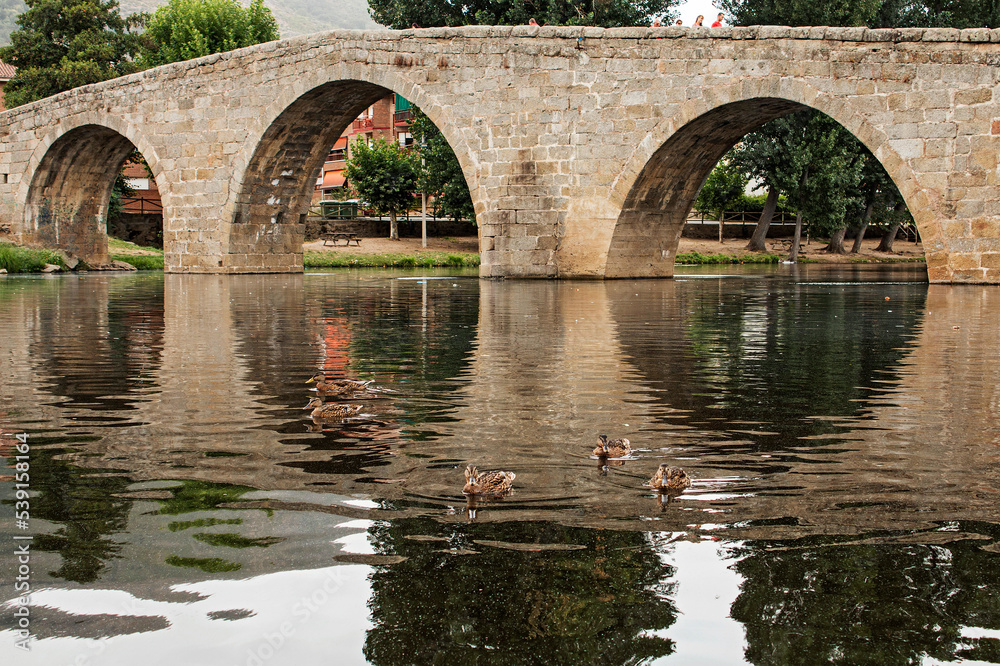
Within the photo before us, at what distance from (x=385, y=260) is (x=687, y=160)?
1512 centimetres

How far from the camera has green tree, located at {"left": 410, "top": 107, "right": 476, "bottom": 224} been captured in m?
33.5

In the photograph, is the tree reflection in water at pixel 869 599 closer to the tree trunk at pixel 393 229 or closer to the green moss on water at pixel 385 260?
the green moss on water at pixel 385 260

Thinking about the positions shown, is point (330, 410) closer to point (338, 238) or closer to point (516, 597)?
point (516, 597)

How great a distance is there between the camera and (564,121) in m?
16.6

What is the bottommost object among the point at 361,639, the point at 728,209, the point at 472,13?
the point at 361,639

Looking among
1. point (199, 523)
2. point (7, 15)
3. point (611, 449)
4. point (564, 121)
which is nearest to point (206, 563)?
point (199, 523)

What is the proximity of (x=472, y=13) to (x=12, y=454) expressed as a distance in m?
29.2

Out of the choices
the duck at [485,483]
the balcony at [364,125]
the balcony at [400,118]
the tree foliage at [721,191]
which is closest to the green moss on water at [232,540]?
the duck at [485,483]

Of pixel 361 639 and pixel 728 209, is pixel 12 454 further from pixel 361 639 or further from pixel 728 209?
pixel 728 209

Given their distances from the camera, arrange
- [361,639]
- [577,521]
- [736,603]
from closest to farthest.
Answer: [361,639], [736,603], [577,521]

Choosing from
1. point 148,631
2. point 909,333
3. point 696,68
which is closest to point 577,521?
point 148,631

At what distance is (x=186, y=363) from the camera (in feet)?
20.5

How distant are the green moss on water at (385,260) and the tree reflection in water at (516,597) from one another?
26373 mm

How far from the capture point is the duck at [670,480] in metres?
3.10
